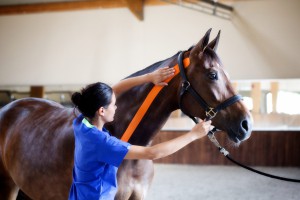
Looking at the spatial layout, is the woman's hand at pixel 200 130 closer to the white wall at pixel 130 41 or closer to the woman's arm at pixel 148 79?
the woman's arm at pixel 148 79

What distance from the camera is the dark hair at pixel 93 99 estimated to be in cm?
115

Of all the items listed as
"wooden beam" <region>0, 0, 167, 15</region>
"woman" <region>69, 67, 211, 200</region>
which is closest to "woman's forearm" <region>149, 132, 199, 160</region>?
"woman" <region>69, 67, 211, 200</region>

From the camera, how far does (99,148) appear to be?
111 cm

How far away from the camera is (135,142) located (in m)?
1.36

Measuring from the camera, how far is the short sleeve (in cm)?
111

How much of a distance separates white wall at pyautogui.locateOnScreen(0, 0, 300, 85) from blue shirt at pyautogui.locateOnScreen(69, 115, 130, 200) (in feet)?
16.0

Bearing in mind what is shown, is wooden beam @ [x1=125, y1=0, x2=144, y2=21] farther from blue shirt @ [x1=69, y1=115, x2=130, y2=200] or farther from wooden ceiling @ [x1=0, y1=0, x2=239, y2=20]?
blue shirt @ [x1=69, y1=115, x2=130, y2=200]

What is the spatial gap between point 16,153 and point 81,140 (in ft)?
2.96

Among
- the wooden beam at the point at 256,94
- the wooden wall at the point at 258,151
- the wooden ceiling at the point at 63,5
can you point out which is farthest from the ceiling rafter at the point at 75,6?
the wooden wall at the point at 258,151

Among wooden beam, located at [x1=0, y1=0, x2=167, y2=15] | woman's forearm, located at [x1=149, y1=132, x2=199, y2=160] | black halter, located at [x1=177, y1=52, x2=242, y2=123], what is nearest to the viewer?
Result: woman's forearm, located at [x1=149, y1=132, x2=199, y2=160]

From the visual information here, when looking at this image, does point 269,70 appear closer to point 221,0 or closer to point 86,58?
point 221,0

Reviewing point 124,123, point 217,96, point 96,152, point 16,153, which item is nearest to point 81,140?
point 96,152

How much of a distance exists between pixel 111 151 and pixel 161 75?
42 cm

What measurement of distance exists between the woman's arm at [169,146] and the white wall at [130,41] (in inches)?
189
